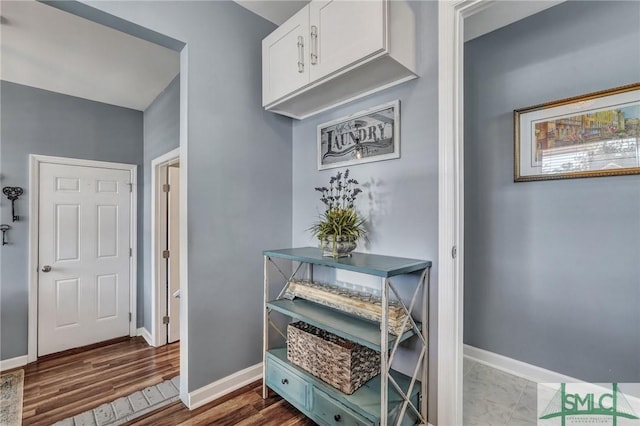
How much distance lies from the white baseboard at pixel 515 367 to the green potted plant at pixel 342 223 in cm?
156

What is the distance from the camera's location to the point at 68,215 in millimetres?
3035

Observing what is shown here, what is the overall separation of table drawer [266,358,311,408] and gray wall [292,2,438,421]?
70 cm

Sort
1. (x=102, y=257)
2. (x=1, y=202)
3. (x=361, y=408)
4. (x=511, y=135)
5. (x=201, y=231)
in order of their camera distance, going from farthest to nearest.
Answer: (x=102, y=257), (x=1, y=202), (x=511, y=135), (x=201, y=231), (x=361, y=408)

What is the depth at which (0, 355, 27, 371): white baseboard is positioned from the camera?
2676 mm

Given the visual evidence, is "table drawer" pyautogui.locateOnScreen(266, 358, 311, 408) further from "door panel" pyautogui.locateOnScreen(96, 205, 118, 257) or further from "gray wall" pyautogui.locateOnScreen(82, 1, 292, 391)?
"door panel" pyautogui.locateOnScreen(96, 205, 118, 257)

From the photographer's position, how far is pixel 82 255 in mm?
3117

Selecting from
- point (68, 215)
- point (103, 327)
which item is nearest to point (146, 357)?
point (103, 327)

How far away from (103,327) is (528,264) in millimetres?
4145

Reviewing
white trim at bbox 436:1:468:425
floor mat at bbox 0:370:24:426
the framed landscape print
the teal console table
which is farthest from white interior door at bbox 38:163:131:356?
the framed landscape print

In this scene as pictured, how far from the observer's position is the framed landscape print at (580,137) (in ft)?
6.08

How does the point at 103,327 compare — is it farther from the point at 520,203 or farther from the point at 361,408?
the point at 520,203

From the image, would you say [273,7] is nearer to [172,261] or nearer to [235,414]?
[172,261]

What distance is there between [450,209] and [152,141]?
3209 millimetres

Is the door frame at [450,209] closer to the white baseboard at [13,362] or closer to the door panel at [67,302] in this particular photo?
the door panel at [67,302]
